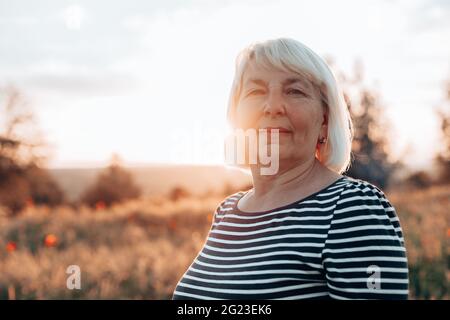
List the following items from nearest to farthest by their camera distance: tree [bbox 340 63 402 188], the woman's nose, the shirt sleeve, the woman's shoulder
Result: 1. the shirt sleeve
2. the woman's shoulder
3. the woman's nose
4. tree [bbox 340 63 402 188]

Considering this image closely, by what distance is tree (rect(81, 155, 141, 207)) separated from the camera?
28.6 m

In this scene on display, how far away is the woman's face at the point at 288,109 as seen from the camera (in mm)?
2141

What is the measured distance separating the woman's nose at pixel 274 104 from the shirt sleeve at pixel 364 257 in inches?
21.2

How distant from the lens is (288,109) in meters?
2.14

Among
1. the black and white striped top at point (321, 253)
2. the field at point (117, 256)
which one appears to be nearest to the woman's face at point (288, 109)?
the black and white striped top at point (321, 253)

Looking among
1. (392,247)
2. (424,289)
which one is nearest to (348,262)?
(392,247)

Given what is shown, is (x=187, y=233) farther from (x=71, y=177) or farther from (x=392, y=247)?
(x=71, y=177)

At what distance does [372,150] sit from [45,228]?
62.3 feet

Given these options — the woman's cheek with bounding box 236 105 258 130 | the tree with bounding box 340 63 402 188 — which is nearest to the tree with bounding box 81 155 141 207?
the tree with bounding box 340 63 402 188

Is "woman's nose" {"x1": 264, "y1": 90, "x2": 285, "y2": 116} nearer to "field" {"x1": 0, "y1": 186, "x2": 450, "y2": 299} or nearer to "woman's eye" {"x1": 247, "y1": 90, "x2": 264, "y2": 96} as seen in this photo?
"woman's eye" {"x1": 247, "y1": 90, "x2": 264, "y2": 96}

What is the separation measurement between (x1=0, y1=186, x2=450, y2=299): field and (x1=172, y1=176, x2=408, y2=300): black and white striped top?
3714 mm

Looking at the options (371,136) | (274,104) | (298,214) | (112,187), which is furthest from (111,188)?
(298,214)

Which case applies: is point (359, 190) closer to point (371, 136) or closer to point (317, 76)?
point (317, 76)

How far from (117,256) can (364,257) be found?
697 cm
